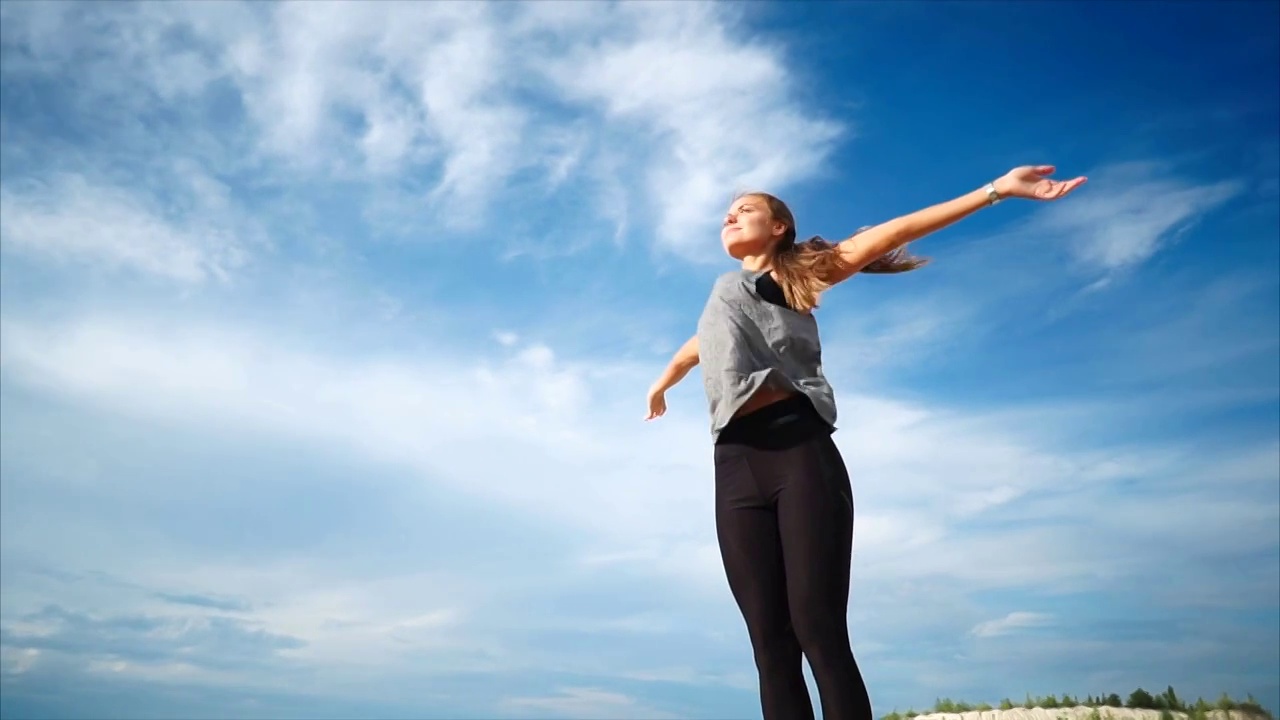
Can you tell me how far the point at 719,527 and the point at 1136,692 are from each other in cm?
557

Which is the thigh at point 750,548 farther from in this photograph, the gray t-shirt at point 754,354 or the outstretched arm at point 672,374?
the outstretched arm at point 672,374

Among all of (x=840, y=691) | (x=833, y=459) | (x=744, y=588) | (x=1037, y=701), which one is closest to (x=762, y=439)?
(x=833, y=459)

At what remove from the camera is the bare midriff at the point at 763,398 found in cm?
418

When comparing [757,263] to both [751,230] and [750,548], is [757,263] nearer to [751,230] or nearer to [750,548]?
[751,230]

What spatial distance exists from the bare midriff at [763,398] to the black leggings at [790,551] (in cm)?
3

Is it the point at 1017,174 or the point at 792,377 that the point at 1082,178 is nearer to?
the point at 1017,174

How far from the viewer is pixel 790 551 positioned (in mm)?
3938

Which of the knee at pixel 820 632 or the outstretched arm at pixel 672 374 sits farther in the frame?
the outstretched arm at pixel 672 374

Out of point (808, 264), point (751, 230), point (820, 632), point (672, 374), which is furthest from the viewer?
point (672, 374)

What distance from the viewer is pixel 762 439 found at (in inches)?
163

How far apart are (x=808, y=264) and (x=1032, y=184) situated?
3.22 feet

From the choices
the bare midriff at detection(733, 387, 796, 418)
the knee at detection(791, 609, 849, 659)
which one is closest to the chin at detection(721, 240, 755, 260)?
the bare midriff at detection(733, 387, 796, 418)

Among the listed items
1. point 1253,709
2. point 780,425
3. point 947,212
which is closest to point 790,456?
point 780,425

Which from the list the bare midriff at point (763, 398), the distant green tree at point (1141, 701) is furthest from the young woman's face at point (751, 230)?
the distant green tree at point (1141, 701)
